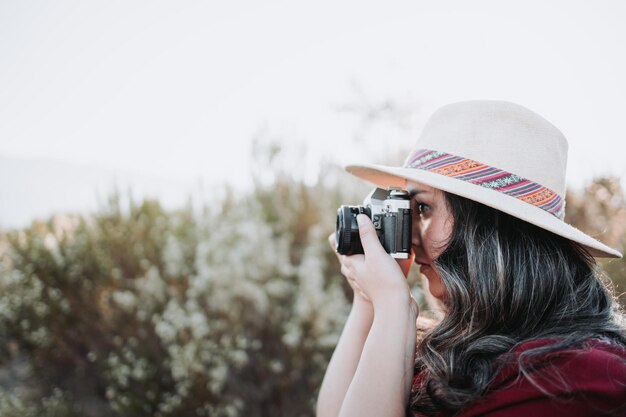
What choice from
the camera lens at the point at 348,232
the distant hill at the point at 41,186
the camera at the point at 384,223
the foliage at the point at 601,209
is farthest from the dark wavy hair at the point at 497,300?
the distant hill at the point at 41,186

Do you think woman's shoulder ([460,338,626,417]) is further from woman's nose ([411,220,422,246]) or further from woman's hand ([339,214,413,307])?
woman's nose ([411,220,422,246])

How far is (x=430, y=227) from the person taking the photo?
1.15m

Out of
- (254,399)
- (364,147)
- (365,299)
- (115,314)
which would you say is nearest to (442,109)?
(365,299)

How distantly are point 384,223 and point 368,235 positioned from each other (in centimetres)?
6

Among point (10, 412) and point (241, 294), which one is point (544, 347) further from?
point (10, 412)

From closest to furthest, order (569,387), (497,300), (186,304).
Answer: (569,387), (497,300), (186,304)

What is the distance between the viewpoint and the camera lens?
1.19m

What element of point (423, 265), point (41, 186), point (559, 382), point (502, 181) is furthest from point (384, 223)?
point (41, 186)

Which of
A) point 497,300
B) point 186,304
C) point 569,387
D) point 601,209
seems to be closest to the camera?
point 569,387

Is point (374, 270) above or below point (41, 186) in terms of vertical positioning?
above

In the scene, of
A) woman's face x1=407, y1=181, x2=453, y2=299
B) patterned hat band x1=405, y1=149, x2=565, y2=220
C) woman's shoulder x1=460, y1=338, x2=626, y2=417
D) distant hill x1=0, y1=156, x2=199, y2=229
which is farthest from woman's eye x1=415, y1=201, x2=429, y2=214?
distant hill x1=0, y1=156, x2=199, y2=229

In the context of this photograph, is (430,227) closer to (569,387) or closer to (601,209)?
(569,387)

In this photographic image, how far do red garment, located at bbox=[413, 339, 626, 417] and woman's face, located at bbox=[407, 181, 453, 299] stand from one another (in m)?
0.33

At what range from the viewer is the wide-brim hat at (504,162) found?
1027 millimetres
